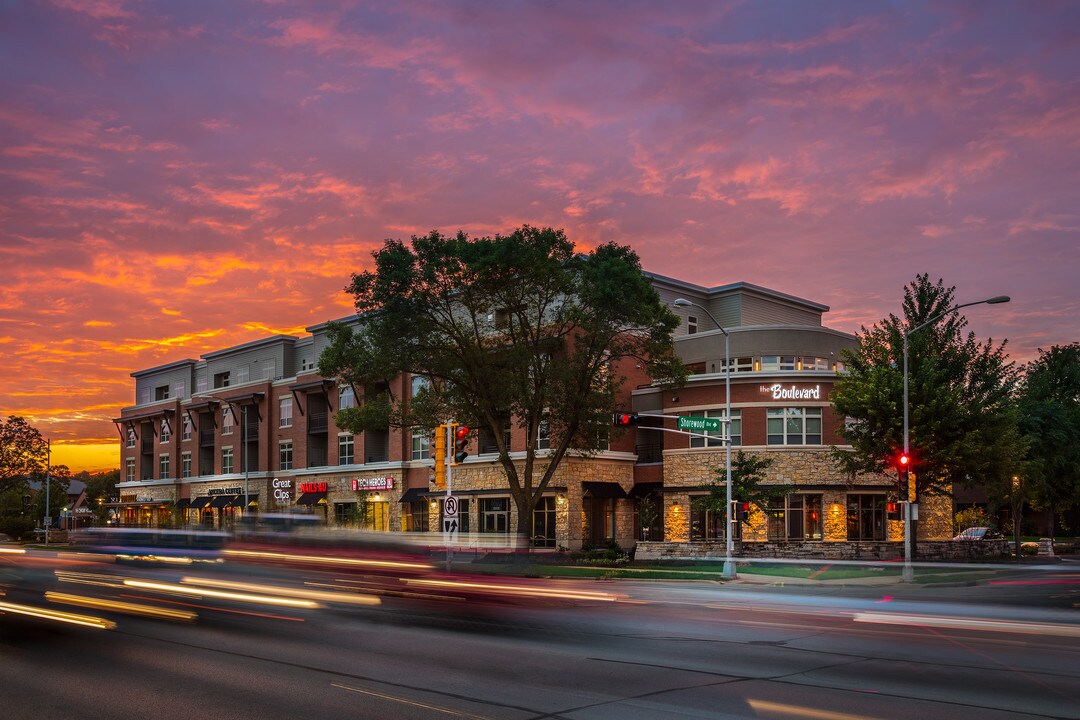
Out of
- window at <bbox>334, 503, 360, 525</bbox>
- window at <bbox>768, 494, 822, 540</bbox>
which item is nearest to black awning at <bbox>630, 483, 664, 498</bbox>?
window at <bbox>768, 494, 822, 540</bbox>

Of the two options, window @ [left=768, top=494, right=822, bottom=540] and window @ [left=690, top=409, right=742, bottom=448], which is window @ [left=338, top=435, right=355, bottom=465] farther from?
window @ [left=768, top=494, right=822, bottom=540]

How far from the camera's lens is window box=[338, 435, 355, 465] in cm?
7738

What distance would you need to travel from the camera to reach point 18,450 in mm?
106688

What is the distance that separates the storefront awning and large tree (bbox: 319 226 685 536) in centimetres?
4371

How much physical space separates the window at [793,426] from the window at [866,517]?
13.9ft

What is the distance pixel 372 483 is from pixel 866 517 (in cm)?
3645

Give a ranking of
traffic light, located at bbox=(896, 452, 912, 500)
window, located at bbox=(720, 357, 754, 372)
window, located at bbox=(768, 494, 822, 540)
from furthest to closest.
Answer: window, located at bbox=(720, 357, 754, 372)
window, located at bbox=(768, 494, 822, 540)
traffic light, located at bbox=(896, 452, 912, 500)

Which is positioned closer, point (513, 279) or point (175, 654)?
point (175, 654)

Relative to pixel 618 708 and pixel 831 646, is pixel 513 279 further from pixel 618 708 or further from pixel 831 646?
pixel 618 708

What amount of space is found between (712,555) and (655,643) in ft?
113

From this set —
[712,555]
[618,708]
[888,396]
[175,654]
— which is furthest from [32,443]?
[618,708]

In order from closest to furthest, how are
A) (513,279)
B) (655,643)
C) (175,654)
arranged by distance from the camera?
(175,654) → (655,643) → (513,279)

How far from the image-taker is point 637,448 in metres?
62.5

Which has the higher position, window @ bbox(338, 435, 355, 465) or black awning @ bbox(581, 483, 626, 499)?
window @ bbox(338, 435, 355, 465)
